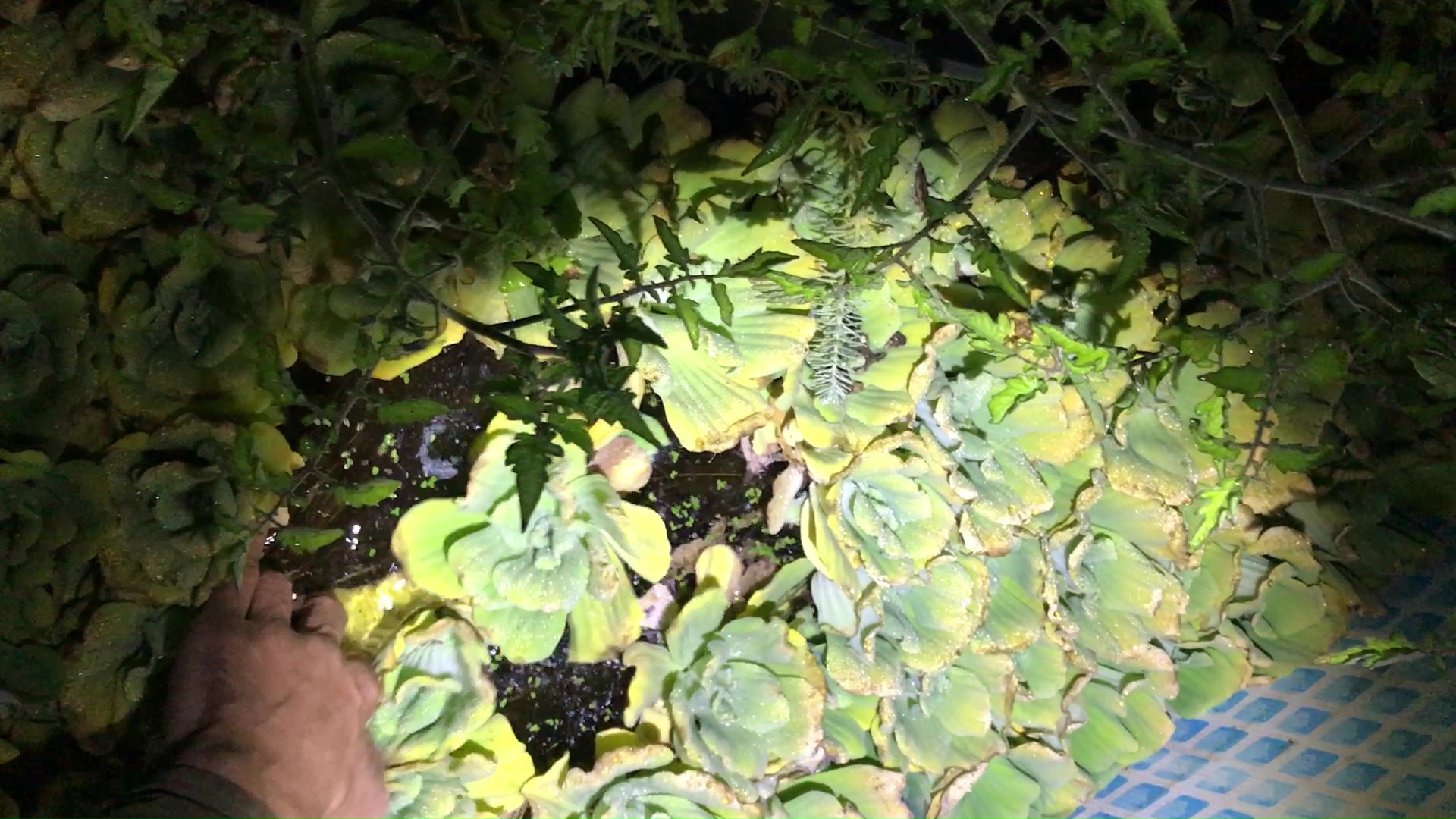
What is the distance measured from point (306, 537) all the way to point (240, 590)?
0.29ft

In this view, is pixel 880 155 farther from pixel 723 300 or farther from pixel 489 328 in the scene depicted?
pixel 489 328

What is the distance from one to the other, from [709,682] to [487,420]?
1.16ft

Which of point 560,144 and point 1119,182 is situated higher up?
point 1119,182

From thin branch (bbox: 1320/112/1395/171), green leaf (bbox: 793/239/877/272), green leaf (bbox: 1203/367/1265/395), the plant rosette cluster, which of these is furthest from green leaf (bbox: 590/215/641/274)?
thin branch (bbox: 1320/112/1395/171)

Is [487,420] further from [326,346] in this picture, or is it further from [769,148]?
[769,148]

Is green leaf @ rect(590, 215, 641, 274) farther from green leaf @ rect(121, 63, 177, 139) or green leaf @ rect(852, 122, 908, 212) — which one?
green leaf @ rect(121, 63, 177, 139)

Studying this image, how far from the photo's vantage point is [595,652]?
92cm

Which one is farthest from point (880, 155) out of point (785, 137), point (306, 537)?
point (306, 537)

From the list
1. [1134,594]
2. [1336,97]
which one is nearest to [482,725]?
[1134,594]

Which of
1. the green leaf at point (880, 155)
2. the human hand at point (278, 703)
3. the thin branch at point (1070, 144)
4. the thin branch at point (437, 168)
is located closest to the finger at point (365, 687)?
Result: the human hand at point (278, 703)

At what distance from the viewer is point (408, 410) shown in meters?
0.72

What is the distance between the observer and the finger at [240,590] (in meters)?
0.76

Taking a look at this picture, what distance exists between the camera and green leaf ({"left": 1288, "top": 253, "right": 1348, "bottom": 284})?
0.72 meters

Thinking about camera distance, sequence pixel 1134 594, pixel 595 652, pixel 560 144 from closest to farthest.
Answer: pixel 560 144 < pixel 595 652 < pixel 1134 594
